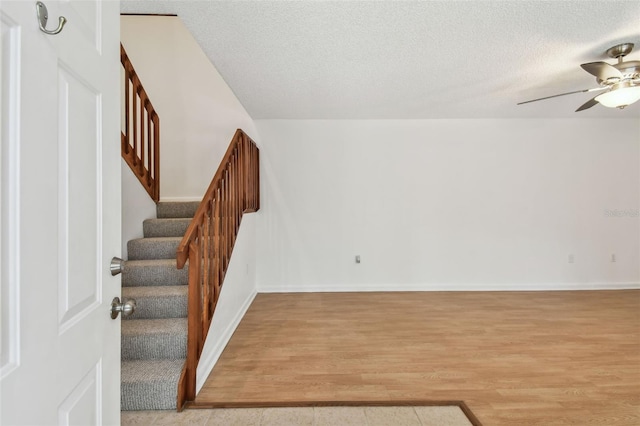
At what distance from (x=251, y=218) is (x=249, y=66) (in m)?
2.06

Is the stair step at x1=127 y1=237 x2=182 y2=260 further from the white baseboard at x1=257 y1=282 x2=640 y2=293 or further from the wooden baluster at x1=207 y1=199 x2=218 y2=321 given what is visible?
the white baseboard at x1=257 y1=282 x2=640 y2=293

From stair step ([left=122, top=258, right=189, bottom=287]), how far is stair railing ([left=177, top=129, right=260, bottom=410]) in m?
0.32

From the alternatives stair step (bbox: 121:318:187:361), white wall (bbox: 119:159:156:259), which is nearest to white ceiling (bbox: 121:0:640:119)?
white wall (bbox: 119:159:156:259)

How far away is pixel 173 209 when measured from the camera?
387 cm

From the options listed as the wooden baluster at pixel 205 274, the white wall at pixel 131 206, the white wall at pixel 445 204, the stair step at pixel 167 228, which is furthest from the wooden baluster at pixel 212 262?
the white wall at pixel 445 204

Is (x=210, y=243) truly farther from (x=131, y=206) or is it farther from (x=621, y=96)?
(x=621, y=96)

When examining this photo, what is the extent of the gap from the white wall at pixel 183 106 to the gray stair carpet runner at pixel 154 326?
166cm

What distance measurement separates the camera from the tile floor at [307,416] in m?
2.00

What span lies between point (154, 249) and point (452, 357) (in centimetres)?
277

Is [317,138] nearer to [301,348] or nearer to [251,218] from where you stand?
[251,218]

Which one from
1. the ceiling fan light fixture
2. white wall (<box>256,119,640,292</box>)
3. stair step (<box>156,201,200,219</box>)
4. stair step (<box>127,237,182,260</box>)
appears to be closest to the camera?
the ceiling fan light fixture

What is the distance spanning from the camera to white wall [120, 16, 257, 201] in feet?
16.3
